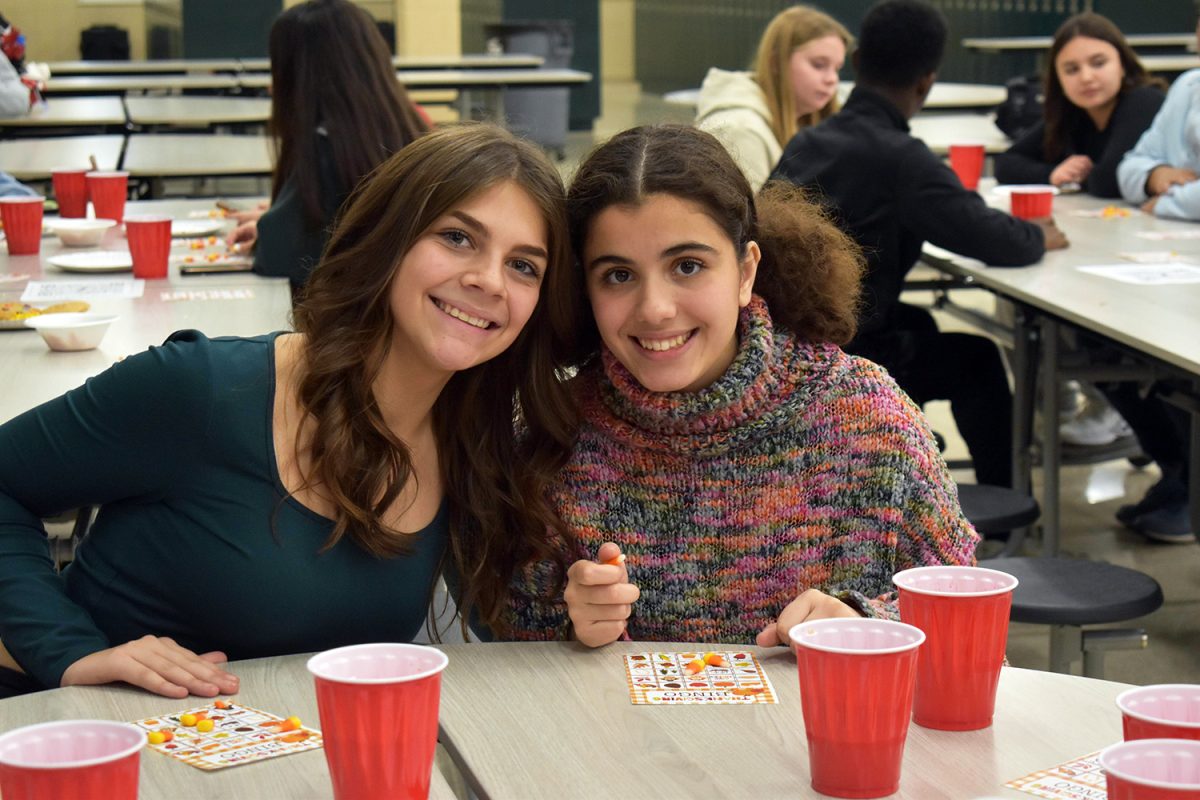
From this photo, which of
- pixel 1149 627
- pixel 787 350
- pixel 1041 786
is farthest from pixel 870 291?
pixel 1041 786

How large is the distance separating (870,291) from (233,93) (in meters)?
7.04

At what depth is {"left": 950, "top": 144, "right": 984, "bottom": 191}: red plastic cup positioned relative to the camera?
496 centimetres

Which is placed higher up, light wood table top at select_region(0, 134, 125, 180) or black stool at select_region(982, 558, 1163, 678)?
light wood table top at select_region(0, 134, 125, 180)

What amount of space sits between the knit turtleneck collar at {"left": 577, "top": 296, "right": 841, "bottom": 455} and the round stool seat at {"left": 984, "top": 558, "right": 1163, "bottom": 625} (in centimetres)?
63

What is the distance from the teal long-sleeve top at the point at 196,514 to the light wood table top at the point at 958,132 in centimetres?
469

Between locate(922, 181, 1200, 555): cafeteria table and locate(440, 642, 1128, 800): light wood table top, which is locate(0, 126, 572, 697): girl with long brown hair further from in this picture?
locate(922, 181, 1200, 555): cafeteria table

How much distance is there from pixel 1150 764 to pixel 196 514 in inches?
42.1

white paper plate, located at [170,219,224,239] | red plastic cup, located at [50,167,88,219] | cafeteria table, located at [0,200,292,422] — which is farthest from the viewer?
red plastic cup, located at [50,167,88,219]

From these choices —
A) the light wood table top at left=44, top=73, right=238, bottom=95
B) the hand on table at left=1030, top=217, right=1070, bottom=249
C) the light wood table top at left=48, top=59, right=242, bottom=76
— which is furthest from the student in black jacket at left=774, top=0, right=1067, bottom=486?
the light wood table top at left=48, top=59, right=242, bottom=76

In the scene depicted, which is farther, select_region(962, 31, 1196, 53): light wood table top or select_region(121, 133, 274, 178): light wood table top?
select_region(962, 31, 1196, 53): light wood table top

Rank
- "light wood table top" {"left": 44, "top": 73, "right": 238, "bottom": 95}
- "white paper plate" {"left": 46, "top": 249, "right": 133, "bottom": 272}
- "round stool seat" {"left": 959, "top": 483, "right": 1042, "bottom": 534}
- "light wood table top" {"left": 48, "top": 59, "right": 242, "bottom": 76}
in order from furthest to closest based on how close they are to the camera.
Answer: "light wood table top" {"left": 48, "top": 59, "right": 242, "bottom": 76}
"light wood table top" {"left": 44, "top": 73, "right": 238, "bottom": 95}
"white paper plate" {"left": 46, "top": 249, "right": 133, "bottom": 272}
"round stool seat" {"left": 959, "top": 483, "right": 1042, "bottom": 534}

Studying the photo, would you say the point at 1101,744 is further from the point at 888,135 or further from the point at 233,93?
the point at 233,93

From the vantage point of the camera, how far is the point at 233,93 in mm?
9844

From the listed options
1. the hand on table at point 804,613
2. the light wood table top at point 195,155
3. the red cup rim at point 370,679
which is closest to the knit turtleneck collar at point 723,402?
the hand on table at point 804,613
